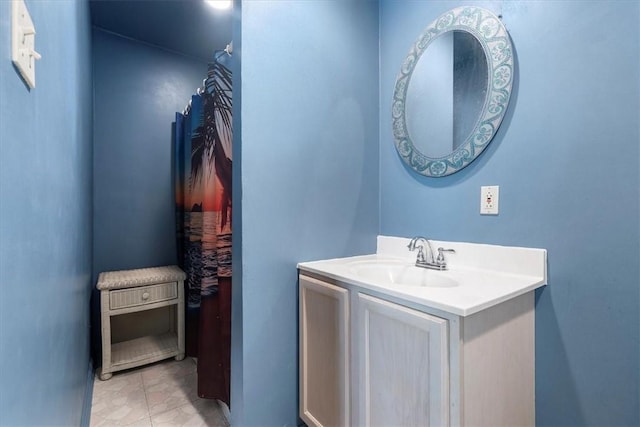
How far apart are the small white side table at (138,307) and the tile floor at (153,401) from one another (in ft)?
0.27

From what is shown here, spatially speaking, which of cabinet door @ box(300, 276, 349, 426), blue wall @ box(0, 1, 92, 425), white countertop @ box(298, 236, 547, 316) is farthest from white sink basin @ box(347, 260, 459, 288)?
blue wall @ box(0, 1, 92, 425)

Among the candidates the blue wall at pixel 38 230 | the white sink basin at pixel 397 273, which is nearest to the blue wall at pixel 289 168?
the white sink basin at pixel 397 273

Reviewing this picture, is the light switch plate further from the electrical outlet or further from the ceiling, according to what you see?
the ceiling

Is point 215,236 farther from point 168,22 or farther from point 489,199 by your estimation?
point 168,22

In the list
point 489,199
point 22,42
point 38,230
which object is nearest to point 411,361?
point 489,199

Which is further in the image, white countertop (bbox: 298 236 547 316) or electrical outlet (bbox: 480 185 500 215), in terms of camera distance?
electrical outlet (bbox: 480 185 500 215)

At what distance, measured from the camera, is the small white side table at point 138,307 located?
1.90 metres

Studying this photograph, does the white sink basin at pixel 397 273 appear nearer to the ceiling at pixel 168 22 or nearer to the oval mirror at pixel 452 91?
the oval mirror at pixel 452 91

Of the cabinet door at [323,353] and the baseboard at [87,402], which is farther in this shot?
the baseboard at [87,402]

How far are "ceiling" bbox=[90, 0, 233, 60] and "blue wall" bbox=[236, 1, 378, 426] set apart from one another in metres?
0.85

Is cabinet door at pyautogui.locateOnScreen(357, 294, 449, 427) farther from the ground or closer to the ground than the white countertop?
closer to the ground

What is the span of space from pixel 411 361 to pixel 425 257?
63 cm

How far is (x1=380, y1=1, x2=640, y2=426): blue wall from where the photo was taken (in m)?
0.93

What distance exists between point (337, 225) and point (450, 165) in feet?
1.92
